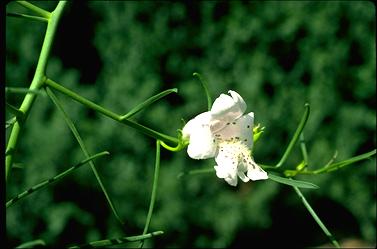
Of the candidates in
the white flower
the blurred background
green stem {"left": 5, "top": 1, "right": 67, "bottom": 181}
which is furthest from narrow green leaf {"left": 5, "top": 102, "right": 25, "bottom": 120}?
the blurred background

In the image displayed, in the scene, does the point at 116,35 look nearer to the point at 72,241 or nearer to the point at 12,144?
the point at 72,241

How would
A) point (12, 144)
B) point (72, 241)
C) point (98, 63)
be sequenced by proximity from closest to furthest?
point (12, 144) → point (72, 241) → point (98, 63)

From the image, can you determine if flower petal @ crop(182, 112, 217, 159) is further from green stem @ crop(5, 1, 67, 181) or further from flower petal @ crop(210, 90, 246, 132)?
green stem @ crop(5, 1, 67, 181)

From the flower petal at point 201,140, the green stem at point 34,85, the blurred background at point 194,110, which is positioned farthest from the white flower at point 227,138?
the blurred background at point 194,110

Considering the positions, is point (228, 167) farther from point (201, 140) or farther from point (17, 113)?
point (17, 113)

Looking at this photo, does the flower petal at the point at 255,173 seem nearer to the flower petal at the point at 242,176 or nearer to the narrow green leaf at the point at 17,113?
the flower petal at the point at 242,176

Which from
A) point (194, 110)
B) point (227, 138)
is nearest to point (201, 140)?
point (227, 138)

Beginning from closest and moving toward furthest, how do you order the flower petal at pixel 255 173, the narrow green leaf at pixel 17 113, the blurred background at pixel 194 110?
the narrow green leaf at pixel 17 113 < the flower petal at pixel 255 173 < the blurred background at pixel 194 110

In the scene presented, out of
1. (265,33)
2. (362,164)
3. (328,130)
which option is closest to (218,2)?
(265,33)

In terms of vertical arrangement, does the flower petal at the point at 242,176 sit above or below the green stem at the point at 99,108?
below
